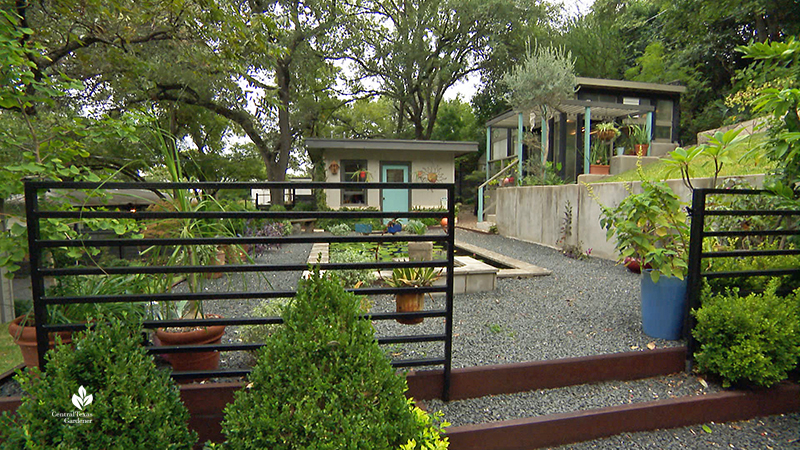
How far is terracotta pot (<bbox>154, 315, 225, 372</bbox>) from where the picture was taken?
1.97 meters

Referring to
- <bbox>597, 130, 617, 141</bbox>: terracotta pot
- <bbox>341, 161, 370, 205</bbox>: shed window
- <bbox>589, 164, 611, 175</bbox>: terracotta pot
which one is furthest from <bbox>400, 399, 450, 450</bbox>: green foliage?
<bbox>341, 161, 370, 205</bbox>: shed window

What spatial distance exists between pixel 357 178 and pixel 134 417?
10626 millimetres

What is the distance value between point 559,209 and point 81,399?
714 cm

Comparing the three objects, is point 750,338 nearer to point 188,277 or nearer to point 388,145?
point 188,277

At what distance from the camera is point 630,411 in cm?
195

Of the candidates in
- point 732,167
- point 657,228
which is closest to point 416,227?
point 657,228

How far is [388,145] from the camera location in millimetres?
11711

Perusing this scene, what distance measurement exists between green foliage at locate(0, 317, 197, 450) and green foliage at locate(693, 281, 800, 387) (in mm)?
2829

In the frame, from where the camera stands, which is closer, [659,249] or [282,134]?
[659,249]

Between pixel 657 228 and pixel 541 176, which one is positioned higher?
pixel 541 176

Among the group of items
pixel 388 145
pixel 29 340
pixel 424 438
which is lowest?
pixel 424 438

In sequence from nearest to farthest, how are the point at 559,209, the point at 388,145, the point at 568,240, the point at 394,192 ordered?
the point at 568,240 < the point at 559,209 < the point at 388,145 < the point at 394,192

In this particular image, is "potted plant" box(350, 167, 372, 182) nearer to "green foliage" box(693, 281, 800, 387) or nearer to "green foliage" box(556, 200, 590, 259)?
"green foliage" box(556, 200, 590, 259)

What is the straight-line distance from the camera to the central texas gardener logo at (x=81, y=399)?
4.08 ft
